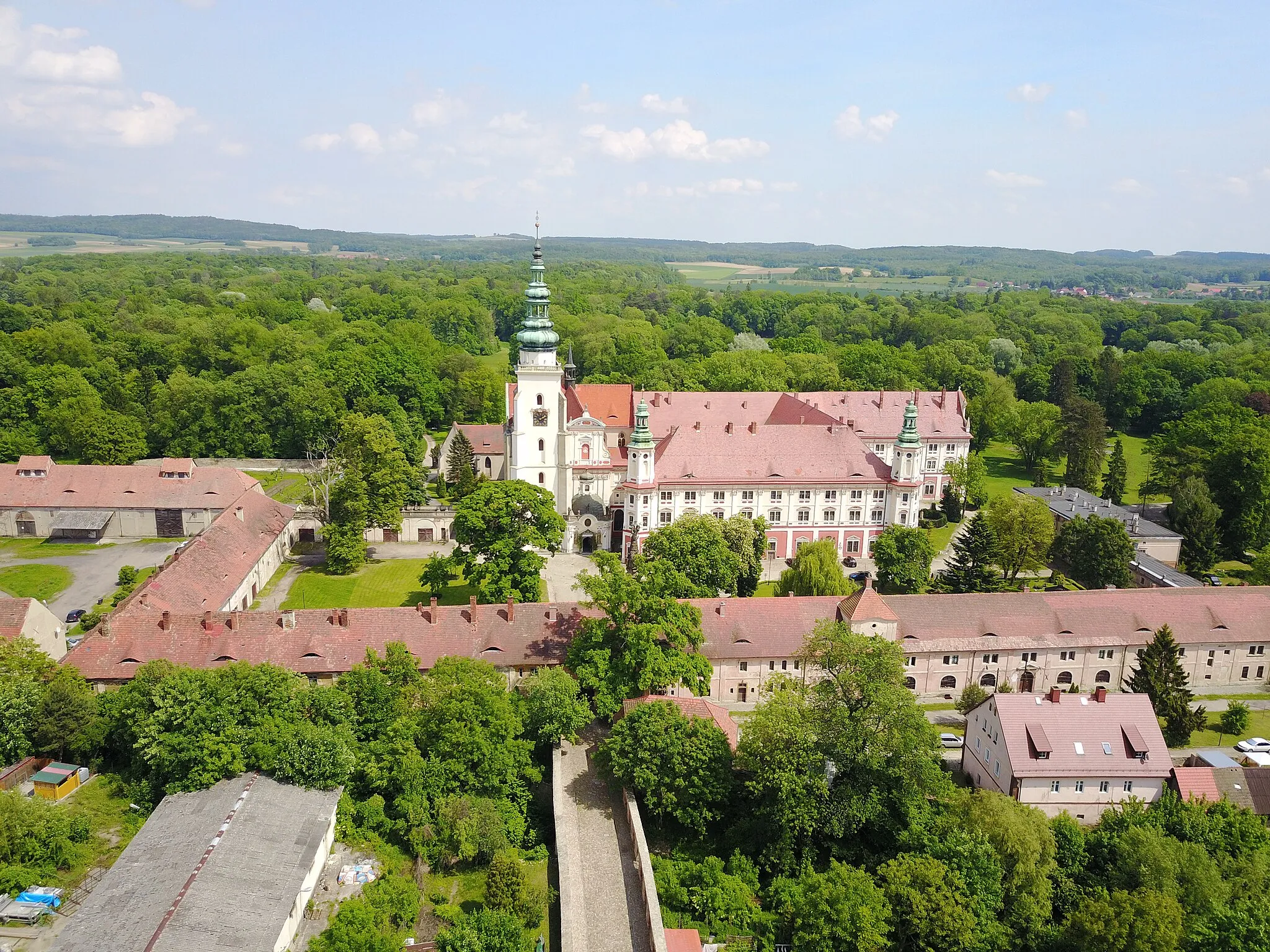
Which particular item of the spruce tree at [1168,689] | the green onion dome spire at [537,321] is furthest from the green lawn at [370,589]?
the spruce tree at [1168,689]

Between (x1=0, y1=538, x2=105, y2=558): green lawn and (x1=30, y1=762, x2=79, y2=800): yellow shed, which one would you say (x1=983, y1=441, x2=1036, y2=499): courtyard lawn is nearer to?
(x1=30, y1=762, x2=79, y2=800): yellow shed

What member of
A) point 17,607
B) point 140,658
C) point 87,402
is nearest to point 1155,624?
point 140,658

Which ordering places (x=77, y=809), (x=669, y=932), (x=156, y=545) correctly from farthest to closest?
(x=156, y=545) → (x=77, y=809) → (x=669, y=932)

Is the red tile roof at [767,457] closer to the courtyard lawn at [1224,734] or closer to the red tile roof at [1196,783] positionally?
the courtyard lawn at [1224,734]

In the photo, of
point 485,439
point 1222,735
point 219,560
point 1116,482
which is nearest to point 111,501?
point 219,560

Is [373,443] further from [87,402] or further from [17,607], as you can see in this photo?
[87,402]

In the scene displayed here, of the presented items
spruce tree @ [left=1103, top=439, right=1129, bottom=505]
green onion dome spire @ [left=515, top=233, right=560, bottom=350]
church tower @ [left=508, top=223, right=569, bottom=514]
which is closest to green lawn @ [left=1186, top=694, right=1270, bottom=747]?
spruce tree @ [left=1103, top=439, right=1129, bottom=505]
